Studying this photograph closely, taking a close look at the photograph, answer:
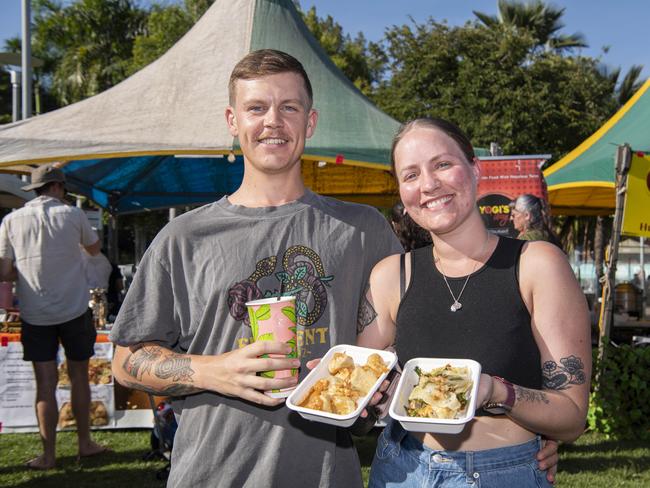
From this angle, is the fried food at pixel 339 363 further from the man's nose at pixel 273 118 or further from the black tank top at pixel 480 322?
the man's nose at pixel 273 118

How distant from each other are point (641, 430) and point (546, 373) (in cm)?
A: 572

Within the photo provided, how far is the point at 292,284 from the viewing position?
1897 mm

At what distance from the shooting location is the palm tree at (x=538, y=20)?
94.3ft

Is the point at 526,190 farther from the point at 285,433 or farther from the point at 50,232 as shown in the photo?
the point at 285,433

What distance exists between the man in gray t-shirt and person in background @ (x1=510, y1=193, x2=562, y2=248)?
3.96 meters

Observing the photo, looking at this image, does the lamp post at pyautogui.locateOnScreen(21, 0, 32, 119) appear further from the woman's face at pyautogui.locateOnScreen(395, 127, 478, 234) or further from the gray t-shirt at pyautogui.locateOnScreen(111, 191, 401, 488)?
the woman's face at pyautogui.locateOnScreen(395, 127, 478, 234)

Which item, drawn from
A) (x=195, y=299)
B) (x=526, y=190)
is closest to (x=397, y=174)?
(x=195, y=299)

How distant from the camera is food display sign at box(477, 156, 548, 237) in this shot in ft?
21.2

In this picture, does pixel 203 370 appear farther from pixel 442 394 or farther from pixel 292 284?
pixel 442 394

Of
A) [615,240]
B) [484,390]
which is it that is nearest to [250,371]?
[484,390]

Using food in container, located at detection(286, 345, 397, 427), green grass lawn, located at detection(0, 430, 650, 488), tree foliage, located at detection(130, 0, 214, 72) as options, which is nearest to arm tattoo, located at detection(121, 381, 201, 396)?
food in container, located at detection(286, 345, 397, 427)

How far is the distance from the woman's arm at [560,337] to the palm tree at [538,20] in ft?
95.4

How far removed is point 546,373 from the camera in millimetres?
1775

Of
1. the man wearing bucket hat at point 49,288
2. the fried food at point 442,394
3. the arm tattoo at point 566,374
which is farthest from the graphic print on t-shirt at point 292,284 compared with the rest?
the man wearing bucket hat at point 49,288
